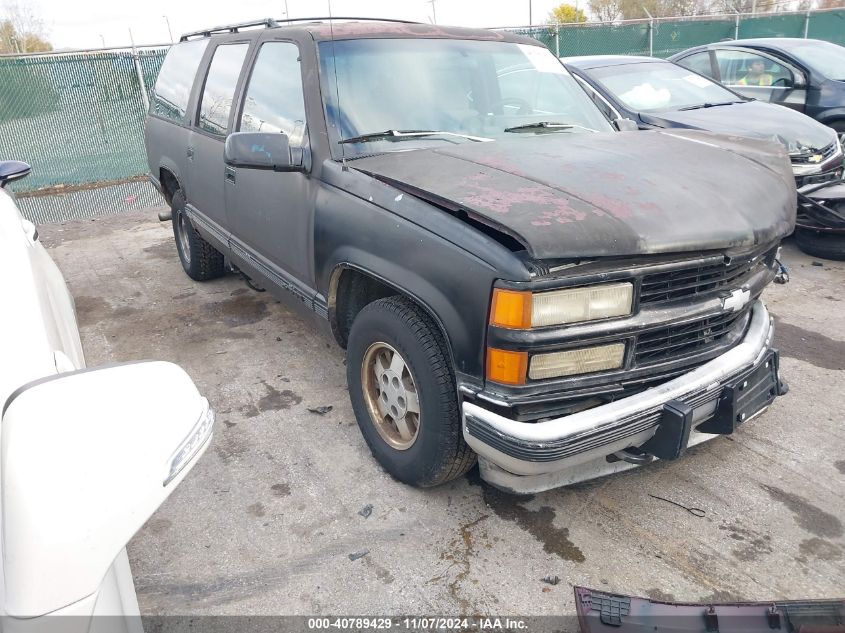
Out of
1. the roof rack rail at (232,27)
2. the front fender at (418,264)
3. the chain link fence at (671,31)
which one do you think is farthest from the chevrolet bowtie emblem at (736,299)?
the chain link fence at (671,31)

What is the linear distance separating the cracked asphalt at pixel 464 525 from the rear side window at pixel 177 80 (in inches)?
89.4

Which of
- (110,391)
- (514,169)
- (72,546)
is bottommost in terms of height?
(72,546)

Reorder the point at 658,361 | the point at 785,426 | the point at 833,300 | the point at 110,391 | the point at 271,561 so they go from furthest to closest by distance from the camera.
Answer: the point at 833,300 < the point at 785,426 < the point at 271,561 < the point at 658,361 < the point at 110,391

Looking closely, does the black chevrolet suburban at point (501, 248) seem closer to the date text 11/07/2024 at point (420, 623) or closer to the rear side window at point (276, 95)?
the rear side window at point (276, 95)

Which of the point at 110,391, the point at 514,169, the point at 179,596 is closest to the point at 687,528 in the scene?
the point at 514,169

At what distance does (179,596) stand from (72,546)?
130 centimetres

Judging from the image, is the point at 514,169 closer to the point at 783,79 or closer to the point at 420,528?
the point at 420,528

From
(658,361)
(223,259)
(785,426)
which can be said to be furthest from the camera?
(223,259)

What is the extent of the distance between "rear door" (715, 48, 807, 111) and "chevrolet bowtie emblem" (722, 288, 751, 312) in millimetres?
6490

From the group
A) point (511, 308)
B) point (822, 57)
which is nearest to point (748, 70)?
point (822, 57)

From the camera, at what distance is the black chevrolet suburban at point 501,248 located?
2145mm

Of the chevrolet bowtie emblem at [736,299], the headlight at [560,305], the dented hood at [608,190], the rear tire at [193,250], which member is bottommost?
the rear tire at [193,250]

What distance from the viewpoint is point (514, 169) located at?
8.37ft

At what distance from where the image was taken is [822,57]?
795 centimetres
